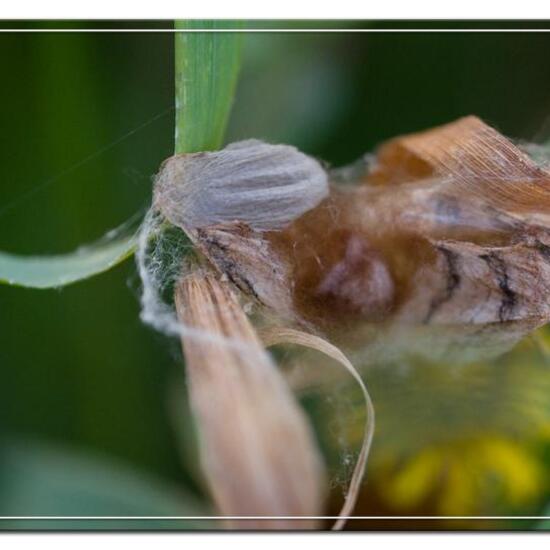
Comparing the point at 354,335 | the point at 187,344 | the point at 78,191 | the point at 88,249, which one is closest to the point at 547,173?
the point at 354,335

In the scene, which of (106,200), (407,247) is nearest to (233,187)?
(407,247)

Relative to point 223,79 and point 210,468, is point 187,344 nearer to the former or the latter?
point 210,468

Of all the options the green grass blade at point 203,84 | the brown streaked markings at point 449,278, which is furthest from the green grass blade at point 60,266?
the brown streaked markings at point 449,278

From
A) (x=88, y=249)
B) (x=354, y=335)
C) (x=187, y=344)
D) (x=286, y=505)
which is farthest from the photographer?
(x=88, y=249)

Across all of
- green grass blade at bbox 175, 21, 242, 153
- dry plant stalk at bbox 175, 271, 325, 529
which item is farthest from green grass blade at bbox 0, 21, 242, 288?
dry plant stalk at bbox 175, 271, 325, 529

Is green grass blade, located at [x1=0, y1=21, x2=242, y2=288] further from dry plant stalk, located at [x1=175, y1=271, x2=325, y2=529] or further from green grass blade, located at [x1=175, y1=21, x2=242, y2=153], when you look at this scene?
dry plant stalk, located at [x1=175, y1=271, x2=325, y2=529]

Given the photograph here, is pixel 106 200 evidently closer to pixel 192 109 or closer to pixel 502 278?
pixel 192 109
